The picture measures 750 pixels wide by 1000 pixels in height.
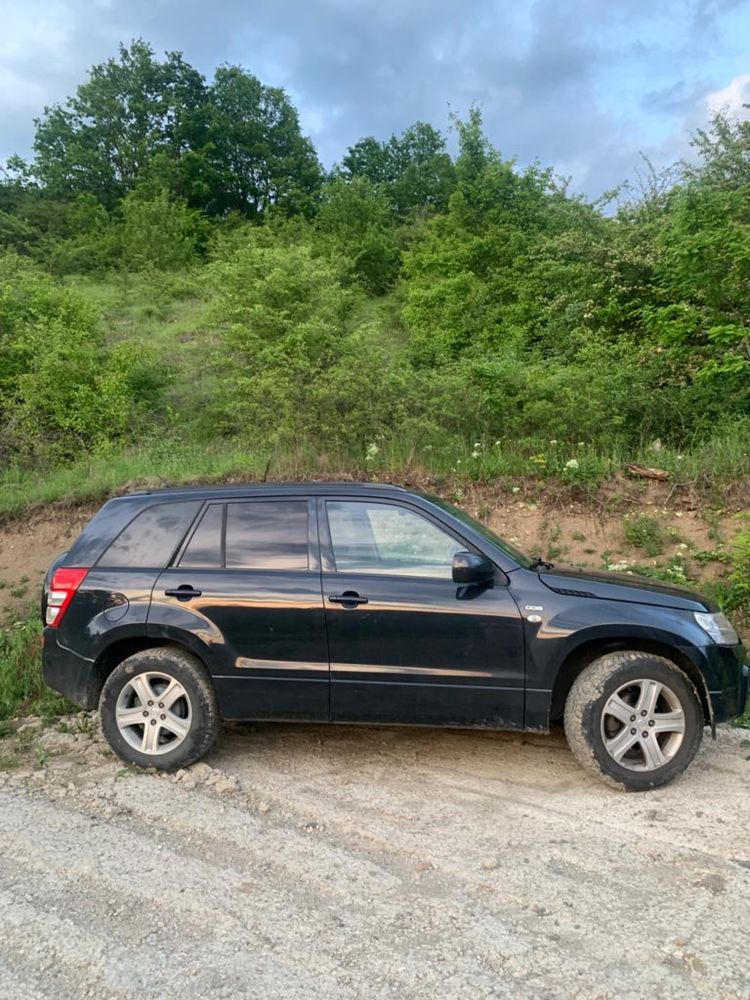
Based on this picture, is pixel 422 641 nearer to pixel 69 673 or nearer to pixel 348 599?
pixel 348 599

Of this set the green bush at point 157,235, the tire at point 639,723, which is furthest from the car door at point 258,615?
the green bush at point 157,235

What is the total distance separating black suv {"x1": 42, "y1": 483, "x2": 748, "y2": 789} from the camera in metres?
4.36

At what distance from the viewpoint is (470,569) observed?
4391mm

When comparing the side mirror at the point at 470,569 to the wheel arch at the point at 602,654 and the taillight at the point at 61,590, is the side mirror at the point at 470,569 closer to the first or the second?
the wheel arch at the point at 602,654

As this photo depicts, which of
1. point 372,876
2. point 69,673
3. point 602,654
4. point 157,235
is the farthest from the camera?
point 157,235

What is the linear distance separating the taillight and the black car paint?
0.07 m

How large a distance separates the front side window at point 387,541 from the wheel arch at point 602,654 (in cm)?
89

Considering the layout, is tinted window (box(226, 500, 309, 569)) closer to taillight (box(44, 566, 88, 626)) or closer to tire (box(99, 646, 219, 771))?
tire (box(99, 646, 219, 771))

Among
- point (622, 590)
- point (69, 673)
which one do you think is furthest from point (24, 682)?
point (622, 590)

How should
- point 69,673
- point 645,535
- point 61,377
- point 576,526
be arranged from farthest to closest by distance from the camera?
point 61,377 < point 576,526 < point 645,535 < point 69,673

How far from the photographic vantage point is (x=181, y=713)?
4730 mm

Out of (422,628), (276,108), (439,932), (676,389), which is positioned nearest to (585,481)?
(676,389)

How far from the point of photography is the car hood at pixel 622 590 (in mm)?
4491

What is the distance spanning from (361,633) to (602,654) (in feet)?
4.75
